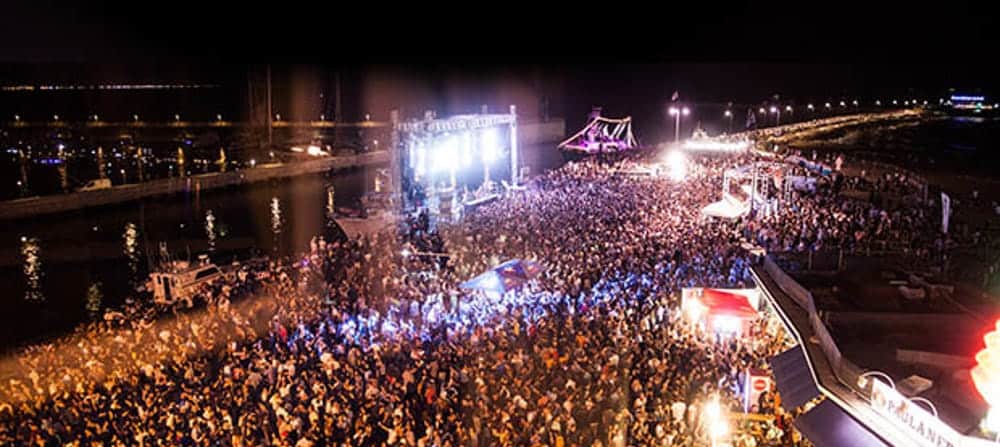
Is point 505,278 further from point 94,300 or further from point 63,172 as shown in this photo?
point 63,172

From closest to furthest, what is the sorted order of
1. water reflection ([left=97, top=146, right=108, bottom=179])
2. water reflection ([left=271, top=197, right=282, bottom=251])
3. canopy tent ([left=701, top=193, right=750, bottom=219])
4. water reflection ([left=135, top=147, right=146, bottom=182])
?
canopy tent ([left=701, top=193, right=750, bottom=219])
water reflection ([left=271, top=197, right=282, bottom=251])
water reflection ([left=135, top=147, right=146, bottom=182])
water reflection ([left=97, top=146, right=108, bottom=179])

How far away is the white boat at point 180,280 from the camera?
2100 cm

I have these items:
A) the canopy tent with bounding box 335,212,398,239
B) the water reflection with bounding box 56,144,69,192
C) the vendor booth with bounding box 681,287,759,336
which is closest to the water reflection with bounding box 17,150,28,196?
the water reflection with bounding box 56,144,69,192

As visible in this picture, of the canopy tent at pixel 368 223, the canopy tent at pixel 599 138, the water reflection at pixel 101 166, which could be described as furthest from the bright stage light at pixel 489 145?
the water reflection at pixel 101 166

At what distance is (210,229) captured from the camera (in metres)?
37.8

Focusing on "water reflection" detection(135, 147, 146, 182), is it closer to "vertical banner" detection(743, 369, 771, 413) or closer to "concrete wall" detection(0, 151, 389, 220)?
"concrete wall" detection(0, 151, 389, 220)

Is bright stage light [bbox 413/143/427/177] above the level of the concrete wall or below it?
above

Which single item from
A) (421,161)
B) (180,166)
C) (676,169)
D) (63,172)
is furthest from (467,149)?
(63,172)

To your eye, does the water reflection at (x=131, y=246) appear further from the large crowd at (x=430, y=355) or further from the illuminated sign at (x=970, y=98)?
the illuminated sign at (x=970, y=98)

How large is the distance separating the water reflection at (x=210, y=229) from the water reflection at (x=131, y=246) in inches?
123

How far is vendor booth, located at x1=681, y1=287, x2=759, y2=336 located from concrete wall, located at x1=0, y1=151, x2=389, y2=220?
37217 mm

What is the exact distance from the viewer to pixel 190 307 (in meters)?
18.6

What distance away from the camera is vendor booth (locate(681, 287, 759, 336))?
13.8m

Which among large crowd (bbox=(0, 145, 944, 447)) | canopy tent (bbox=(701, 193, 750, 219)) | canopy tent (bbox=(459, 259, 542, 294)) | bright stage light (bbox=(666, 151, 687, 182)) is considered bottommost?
large crowd (bbox=(0, 145, 944, 447))
